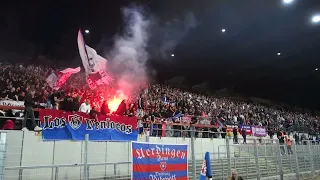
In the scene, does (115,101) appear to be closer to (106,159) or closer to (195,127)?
(195,127)

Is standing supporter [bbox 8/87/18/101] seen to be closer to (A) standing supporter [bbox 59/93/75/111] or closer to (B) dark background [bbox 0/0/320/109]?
(A) standing supporter [bbox 59/93/75/111]

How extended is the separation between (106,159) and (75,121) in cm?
153

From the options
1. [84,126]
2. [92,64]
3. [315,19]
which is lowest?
[84,126]

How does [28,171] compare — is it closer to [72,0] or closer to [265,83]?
[72,0]

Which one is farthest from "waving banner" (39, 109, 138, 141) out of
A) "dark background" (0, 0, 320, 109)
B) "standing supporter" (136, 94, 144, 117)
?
"dark background" (0, 0, 320, 109)

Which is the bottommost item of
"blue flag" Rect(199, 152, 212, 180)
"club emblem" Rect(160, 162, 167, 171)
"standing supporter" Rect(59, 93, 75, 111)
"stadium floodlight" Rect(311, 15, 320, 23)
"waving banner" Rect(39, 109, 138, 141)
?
"blue flag" Rect(199, 152, 212, 180)

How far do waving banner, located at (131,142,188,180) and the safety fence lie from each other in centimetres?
56

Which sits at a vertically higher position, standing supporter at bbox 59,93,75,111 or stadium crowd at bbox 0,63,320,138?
stadium crowd at bbox 0,63,320,138

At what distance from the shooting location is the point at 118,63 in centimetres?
1686

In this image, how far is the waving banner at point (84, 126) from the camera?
29.3 ft

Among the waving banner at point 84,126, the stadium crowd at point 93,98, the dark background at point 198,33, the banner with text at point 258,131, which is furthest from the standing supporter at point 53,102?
the banner with text at point 258,131

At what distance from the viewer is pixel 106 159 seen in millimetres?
9820

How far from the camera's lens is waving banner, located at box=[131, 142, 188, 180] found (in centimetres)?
579

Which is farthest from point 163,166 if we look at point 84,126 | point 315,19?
point 315,19
